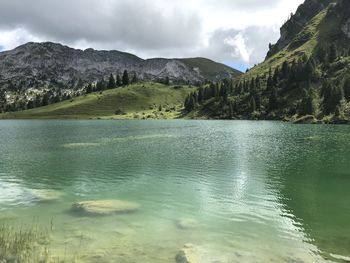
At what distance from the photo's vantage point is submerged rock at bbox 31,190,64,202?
136 ft

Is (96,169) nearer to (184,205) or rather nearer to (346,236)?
(184,205)

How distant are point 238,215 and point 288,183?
658 inches

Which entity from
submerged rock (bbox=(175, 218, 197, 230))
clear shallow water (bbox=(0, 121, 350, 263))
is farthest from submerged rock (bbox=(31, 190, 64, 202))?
submerged rock (bbox=(175, 218, 197, 230))

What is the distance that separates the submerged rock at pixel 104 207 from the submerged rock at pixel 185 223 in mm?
5397

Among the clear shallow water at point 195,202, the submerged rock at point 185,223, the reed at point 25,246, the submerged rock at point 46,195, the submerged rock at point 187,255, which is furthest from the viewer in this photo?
the submerged rock at point 46,195

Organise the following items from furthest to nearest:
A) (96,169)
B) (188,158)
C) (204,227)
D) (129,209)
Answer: (188,158), (96,169), (129,209), (204,227)

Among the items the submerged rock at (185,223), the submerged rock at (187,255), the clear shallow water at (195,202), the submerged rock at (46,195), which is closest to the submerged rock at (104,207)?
the clear shallow water at (195,202)

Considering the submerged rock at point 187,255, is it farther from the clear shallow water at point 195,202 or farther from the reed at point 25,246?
the reed at point 25,246

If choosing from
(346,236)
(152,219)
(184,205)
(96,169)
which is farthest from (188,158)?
(346,236)

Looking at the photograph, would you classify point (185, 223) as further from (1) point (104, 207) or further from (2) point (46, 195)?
(2) point (46, 195)

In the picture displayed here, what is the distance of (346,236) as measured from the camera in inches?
1158

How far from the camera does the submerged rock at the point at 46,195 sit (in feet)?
136

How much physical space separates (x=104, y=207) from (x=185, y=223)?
810 cm

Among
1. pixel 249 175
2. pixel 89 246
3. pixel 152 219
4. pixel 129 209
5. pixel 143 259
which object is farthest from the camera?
pixel 249 175
